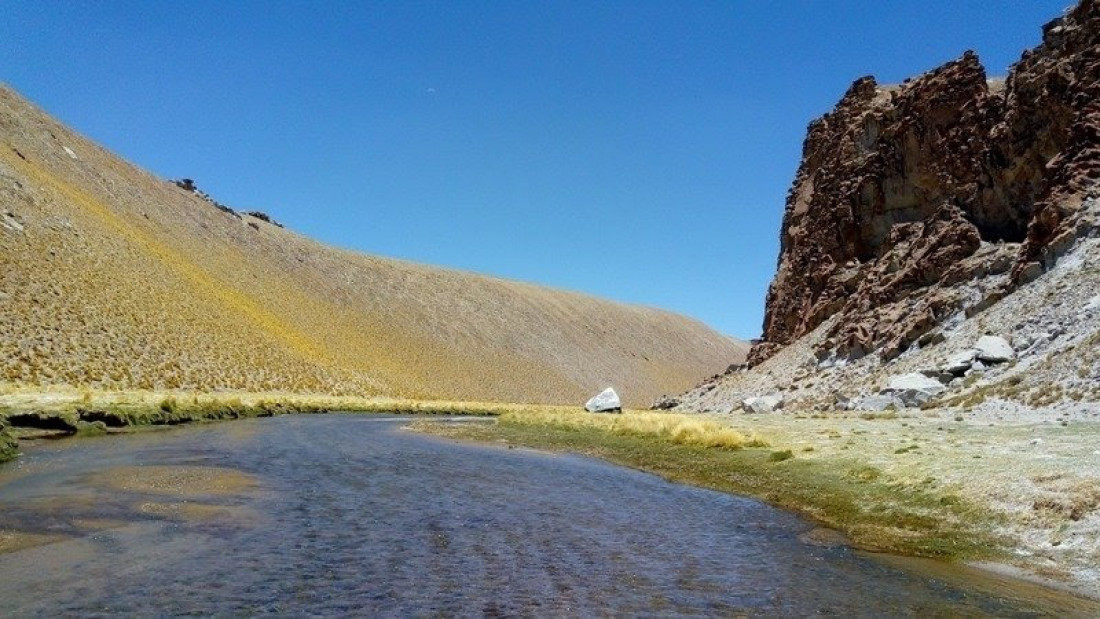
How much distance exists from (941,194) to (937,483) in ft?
170

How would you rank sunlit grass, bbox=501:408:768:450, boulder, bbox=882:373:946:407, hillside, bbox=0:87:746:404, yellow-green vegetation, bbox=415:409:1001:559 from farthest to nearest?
hillside, bbox=0:87:746:404 → boulder, bbox=882:373:946:407 → sunlit grass, bbox=501:408:768:450 → yellow-green vegetation, bbox=415:409:1001:559

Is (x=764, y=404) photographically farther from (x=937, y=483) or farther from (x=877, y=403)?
(x=937, y=483)

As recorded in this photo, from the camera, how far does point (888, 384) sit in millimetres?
44094

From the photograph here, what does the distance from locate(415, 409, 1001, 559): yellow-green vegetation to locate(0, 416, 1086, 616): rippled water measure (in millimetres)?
1284

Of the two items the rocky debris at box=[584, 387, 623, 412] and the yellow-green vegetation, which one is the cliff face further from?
the yellow-green vegetation

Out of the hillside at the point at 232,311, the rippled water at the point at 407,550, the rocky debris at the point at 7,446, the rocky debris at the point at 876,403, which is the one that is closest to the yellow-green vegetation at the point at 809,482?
the rippled water at the point at 407,550

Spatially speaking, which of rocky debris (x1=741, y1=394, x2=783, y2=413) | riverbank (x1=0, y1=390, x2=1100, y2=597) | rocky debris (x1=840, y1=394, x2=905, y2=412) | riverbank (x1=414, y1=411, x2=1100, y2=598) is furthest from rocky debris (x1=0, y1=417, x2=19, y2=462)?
rocky debris (x1=741, y1=394, x2=783, y2=413)

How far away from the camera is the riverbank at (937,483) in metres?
12.6

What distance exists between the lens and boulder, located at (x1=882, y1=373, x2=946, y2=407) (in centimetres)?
3999

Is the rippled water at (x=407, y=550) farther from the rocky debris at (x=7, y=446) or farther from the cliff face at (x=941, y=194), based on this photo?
the cliff face at (x=941, y=194)

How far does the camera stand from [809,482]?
2020 centimetres

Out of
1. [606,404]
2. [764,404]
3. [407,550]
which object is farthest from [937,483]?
[606,404]

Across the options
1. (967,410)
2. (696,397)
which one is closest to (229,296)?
(696,397)

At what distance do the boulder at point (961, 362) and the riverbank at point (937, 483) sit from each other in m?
9.32
